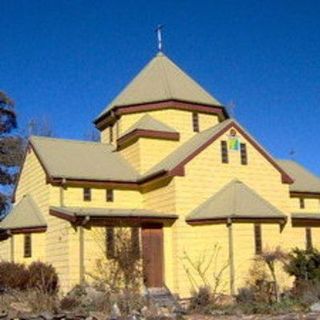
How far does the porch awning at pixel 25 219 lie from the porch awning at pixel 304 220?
14.0 m

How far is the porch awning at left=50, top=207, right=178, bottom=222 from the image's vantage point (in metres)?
25.9

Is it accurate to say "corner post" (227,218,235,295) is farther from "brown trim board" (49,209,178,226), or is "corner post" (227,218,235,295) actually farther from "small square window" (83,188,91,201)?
"small square window" (83,188,91,201)

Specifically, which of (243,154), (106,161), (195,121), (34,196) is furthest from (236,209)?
(34,196)

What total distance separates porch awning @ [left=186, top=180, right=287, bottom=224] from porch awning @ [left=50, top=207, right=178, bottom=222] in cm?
146

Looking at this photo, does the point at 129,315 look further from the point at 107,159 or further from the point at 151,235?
the point at 107,159

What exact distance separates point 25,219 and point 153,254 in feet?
24.3

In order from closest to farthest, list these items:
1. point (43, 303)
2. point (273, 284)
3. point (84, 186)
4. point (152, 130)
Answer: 1. point (43, 303)
2. point (273, 284)
3. point (84, 186)
4. point (152, 130)

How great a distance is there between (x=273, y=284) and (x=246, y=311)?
15.6 feet

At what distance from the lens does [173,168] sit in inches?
1104

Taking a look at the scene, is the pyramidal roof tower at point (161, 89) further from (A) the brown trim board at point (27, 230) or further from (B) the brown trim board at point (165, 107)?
(A) the brown trim board at point (27, 230)

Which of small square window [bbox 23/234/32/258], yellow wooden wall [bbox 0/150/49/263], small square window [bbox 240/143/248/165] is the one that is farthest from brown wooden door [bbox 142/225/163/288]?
small square window [bbox 23/234/32/258]

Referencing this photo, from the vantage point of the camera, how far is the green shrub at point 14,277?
2516 cm

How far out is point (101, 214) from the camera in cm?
2611

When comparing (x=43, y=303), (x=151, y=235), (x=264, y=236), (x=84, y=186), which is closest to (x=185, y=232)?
(x=151, y=235)
